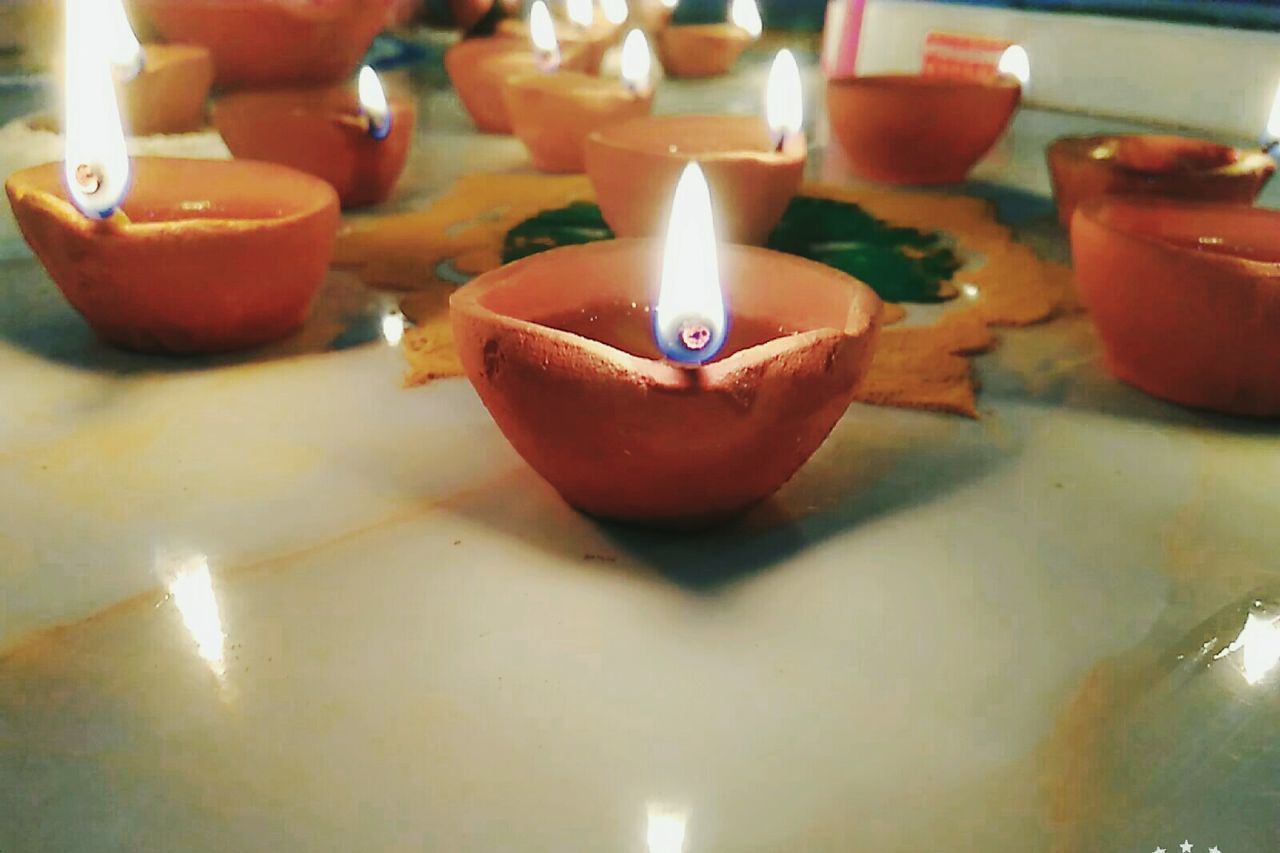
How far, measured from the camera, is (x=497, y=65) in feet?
4.15

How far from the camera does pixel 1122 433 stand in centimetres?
65

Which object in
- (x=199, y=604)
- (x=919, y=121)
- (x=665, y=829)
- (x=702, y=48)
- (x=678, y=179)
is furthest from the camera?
(x=702, y=48)

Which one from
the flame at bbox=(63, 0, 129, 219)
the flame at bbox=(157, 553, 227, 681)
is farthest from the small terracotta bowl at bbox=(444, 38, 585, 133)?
the flame at bbox=(157, 553, 227, 681)

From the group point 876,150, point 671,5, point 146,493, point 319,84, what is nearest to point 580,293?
point 146,493

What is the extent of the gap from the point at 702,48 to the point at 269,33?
0.67 m

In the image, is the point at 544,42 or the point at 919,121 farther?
the point at 544,42

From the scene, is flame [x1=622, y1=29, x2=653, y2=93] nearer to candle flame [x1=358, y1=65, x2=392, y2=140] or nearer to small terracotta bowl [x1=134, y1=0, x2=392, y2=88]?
candle flame [x1=358, y1=65, x2=392, y2=140]

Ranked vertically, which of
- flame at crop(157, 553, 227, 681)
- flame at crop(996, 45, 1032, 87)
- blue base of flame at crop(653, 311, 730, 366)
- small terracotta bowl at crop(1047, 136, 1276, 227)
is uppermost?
flame at crop(996, 45, 1032, 87)

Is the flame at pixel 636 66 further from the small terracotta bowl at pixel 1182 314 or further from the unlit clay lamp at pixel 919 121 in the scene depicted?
the small terracotta bowl at pixel 1182 314

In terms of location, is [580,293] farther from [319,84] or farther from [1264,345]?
[319,84]

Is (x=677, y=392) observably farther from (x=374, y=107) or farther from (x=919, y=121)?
(x=919, y=121)

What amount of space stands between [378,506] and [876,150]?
2.57 ft

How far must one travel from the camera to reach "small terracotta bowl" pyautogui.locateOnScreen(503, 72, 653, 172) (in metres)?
1.11

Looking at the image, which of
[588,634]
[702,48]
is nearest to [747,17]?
[702,48]
